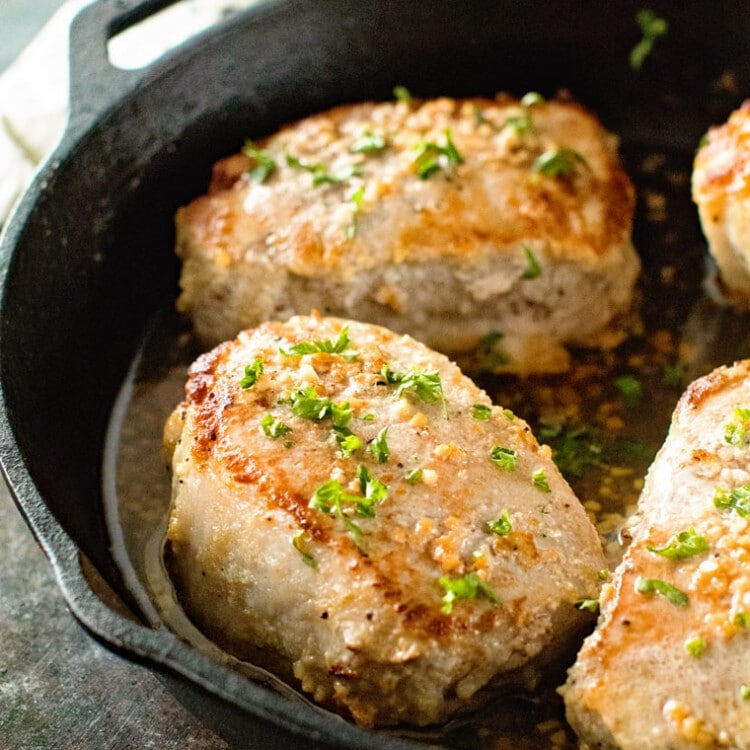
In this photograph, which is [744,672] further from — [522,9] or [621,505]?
[522,9]

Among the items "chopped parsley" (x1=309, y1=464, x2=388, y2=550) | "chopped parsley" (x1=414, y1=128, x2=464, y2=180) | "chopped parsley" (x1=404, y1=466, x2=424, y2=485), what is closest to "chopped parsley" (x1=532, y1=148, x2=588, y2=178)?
Result: "chopped parsley" (x1=414, y1=128, x2=464, y2=180)

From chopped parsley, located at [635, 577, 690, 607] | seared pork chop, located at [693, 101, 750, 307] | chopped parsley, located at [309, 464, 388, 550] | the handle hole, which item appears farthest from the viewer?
the handle hole

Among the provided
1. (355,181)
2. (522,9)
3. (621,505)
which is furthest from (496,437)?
(522,9)

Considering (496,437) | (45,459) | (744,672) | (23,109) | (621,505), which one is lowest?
(621,505)

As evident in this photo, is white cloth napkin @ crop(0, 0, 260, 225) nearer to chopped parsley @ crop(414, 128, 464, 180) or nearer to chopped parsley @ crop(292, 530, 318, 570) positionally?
chopped parsley @ crop(414, 128, 464, 180)

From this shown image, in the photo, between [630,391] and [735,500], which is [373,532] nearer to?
[735,500]

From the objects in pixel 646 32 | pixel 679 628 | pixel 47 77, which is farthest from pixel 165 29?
pixel 679 628

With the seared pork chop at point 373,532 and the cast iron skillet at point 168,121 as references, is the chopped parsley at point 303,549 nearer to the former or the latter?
the seared pork chop at point 373,532
